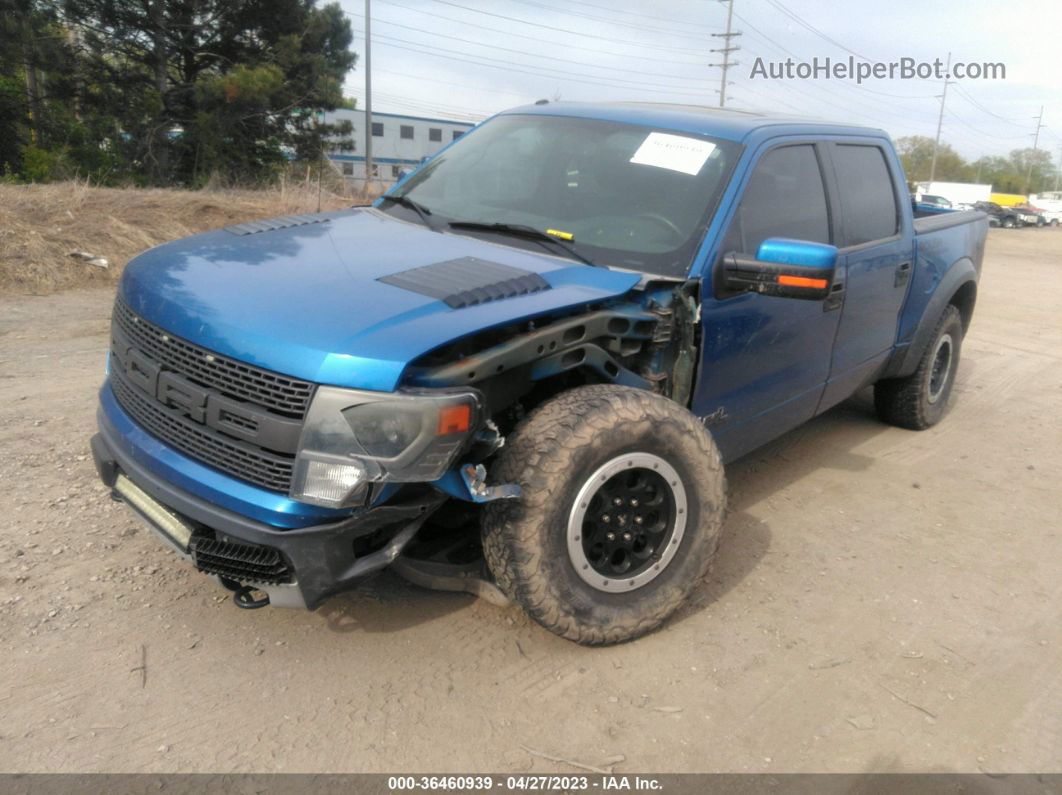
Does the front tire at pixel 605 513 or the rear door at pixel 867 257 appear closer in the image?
the front tire at pixel 605 513

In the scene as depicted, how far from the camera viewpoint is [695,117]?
13.3 ft

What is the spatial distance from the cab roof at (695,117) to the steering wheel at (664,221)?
54cm

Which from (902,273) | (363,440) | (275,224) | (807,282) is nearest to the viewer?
(363,440)

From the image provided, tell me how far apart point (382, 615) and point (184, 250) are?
61.9 inches

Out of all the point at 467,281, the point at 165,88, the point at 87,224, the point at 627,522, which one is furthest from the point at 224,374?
the point at 165,88

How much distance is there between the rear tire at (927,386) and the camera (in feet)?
18.2

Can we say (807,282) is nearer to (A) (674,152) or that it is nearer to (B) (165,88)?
(A) (674,152)

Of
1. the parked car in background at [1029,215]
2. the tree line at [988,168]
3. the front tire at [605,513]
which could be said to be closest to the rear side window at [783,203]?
the front tire at [605,513]

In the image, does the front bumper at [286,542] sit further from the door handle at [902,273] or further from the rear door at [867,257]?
the door handle at [902,273]

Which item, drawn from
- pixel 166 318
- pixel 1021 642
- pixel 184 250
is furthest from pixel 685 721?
pixel 184 250

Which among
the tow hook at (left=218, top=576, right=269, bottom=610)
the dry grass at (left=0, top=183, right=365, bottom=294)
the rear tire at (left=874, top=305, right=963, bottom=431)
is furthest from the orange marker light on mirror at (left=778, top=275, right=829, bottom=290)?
the dry grass at (left=0, top=183, right=365, bottom=294)

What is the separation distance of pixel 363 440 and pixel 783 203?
2391mm

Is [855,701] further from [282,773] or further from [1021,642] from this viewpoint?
[282,773]

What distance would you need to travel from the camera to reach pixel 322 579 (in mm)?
2521
